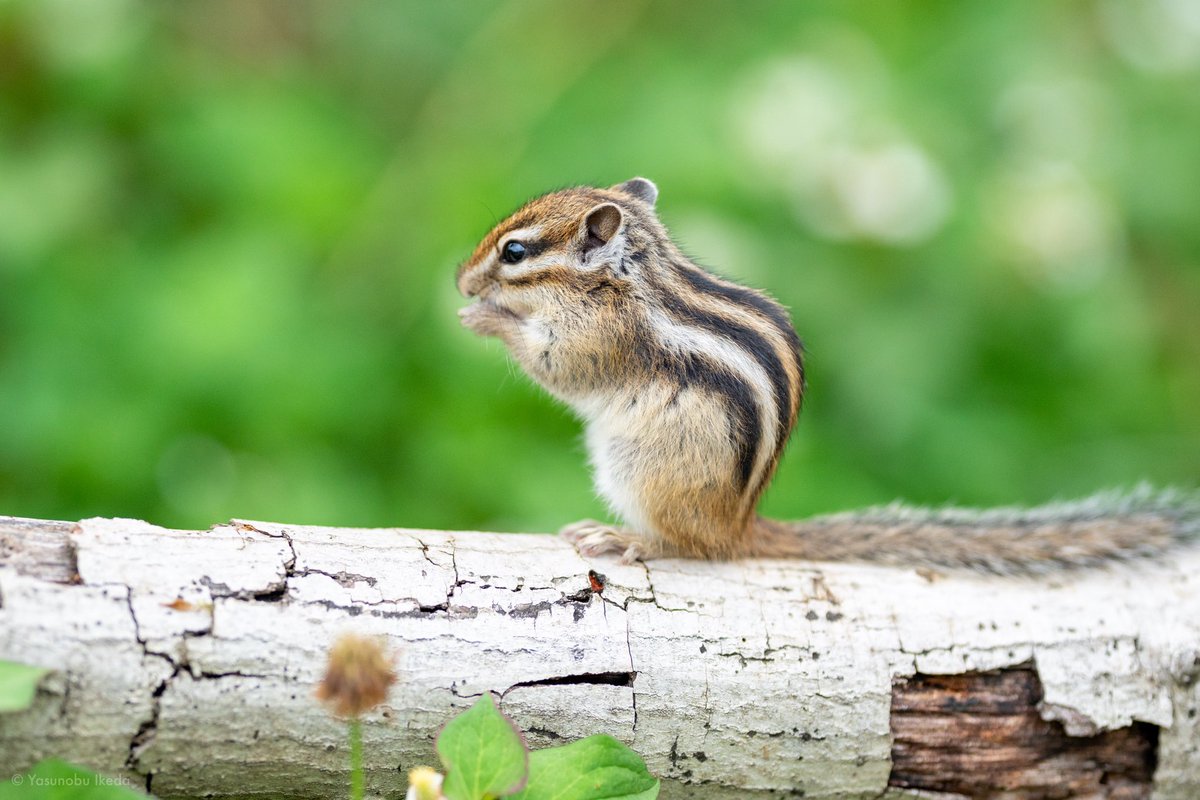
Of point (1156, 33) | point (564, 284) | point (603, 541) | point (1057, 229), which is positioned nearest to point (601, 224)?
point (564, 284)

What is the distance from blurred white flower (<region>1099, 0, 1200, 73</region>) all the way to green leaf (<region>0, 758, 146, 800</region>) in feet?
15.5

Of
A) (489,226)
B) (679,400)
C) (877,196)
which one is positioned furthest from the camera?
(877,196)

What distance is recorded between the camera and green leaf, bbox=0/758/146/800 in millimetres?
1456

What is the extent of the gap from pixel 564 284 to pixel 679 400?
0.44 meters

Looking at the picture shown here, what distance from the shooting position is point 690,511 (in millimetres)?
2324

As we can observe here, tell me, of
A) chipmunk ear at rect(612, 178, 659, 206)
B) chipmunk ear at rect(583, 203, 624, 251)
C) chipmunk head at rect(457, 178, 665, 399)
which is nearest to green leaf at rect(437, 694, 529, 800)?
chipmunk head at rect(457, 178, 665, 399)

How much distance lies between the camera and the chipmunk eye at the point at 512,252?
2677mm

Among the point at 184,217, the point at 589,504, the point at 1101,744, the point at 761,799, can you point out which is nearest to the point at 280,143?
the point at 184,217

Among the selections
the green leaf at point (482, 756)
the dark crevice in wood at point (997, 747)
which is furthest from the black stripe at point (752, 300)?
the green leaf at point (482, 756)

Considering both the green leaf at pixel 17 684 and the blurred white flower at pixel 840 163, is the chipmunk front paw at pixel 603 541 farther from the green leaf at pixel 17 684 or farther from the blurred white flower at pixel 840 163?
the blurred white flower at pixel 840 163

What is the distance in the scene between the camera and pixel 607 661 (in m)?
1.96

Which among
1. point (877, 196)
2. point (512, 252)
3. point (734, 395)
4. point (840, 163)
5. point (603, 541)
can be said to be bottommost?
point (603, 541)

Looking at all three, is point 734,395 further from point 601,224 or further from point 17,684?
point 17,684

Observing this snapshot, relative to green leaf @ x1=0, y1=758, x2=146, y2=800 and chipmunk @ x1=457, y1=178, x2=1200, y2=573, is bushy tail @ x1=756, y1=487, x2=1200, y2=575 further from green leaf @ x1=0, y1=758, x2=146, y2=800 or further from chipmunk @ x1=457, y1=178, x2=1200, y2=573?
green leaf @ x1=0, y1=758, x2=146, y2=800
